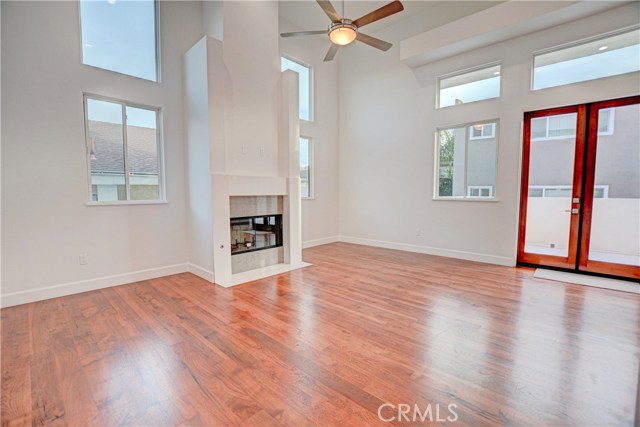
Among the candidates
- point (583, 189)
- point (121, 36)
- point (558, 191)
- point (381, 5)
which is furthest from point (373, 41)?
point (583, 189)

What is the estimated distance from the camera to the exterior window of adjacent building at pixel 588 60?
373 cm

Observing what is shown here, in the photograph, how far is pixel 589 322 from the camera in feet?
8.87

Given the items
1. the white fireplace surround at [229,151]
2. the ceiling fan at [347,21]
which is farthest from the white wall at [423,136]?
the ceiling fan at [347,21]

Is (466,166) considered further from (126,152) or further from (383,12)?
(126,152)

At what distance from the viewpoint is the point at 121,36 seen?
3.89 m

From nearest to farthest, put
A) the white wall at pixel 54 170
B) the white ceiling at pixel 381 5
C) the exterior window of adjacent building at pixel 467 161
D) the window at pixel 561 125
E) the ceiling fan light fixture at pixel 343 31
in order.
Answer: the white wall at pixel 54 170 < the ceiling fan light fixture at pixel 343 31 < the window at pixel 561 125 < the exterior window of adjacent building at pixel 467 161 < the white ceiling at pixel 381 5

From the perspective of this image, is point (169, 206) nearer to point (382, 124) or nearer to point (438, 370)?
point (438, 370)

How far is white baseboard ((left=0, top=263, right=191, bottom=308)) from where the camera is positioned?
317cm

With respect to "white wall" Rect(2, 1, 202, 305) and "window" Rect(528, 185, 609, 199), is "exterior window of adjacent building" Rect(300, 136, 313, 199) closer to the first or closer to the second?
"white wall" Rect(2, 1, 202, 305)

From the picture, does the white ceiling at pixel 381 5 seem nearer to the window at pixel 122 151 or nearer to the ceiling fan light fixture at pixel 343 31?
the ceiling fan light fixture at pixel 343 31

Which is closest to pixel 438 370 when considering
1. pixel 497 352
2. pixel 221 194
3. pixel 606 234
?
pixel 497 352

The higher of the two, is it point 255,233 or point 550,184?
point 550,184
